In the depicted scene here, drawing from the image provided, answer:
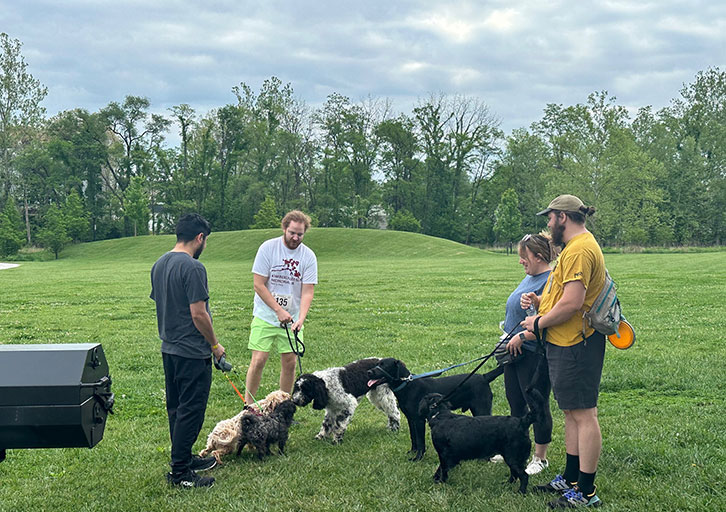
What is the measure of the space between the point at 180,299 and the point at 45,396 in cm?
203

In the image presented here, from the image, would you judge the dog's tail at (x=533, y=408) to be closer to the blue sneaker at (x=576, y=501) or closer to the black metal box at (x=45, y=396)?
the blue sneaker at (x=576, y=501)

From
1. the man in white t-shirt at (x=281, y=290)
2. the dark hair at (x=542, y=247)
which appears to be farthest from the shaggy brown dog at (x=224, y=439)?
the dark hair at (x=542, y=247)

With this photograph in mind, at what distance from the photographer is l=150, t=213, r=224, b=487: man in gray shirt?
471 cm

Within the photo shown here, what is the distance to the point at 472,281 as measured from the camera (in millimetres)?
25016

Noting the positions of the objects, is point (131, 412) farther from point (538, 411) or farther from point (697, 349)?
point (697, 349)

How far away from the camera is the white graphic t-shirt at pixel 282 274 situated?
6.57 metres

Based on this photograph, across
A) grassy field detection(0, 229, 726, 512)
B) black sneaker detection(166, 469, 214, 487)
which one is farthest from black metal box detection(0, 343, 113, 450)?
black sneaker detection(166, 469, 214, 487)

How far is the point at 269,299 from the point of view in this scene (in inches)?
255

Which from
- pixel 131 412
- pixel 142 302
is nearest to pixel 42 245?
pixel 142 302

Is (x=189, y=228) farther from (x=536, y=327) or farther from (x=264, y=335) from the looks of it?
(x=536, y=327)

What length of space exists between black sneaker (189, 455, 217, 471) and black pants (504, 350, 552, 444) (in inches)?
111

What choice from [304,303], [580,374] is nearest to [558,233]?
[580,374]

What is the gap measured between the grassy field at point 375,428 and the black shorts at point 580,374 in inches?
34.9

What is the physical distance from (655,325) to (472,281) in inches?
490
